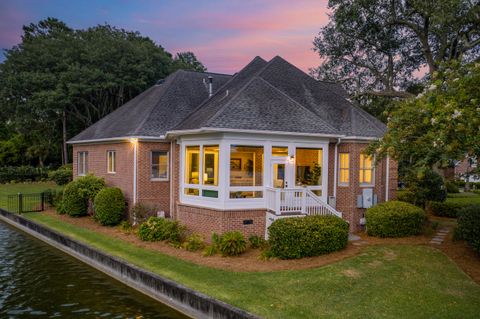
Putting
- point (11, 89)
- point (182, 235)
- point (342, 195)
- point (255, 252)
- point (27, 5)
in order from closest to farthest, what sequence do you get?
point (255, 252) → point (182, 235) → point (342, 195) → point (27, 5) → point (11, 89)

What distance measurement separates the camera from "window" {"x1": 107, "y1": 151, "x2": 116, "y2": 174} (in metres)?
18.7

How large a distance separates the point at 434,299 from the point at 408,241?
4.75 metres

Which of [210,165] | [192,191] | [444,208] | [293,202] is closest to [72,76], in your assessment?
[192,191]

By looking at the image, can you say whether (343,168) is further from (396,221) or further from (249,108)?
(249,108)

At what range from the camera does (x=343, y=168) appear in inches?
619

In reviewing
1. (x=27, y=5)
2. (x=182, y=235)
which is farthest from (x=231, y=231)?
(x=27, y=5)

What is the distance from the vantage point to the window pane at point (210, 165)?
1344cm

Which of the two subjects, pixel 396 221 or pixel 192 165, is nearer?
pixel 396 221

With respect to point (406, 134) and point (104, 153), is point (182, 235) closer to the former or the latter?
point (104, 153)

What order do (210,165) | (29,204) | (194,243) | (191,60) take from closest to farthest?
1. (194,243)
2. (210,165)
3. (29,204)
4. (191,60)

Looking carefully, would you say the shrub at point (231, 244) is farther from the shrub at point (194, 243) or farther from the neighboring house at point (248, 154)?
the shrub at point (194, 243)

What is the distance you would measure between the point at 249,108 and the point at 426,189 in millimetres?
10603

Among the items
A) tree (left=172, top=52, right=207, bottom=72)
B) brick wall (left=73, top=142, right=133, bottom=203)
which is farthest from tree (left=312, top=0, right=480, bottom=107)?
tree (left=172, top=52, right=207, bottom=72)

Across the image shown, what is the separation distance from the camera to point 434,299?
332 inches
